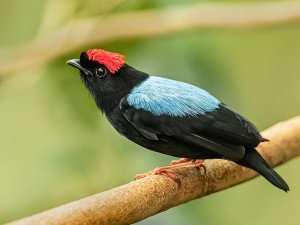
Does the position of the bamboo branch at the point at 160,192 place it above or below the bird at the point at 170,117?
below

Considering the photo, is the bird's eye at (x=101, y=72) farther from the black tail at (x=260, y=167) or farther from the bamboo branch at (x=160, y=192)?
the black tail at (x=260, y=167)

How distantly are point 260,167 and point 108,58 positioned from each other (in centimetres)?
75

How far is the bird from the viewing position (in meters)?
2.93

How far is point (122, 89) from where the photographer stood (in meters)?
3.20

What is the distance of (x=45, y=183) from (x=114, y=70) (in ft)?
2.46

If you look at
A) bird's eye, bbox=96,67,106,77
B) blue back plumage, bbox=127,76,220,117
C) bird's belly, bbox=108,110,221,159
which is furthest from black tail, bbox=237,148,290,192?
bird's eye, bbox=96,67,106,77

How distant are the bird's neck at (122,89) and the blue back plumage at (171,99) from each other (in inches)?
2.1

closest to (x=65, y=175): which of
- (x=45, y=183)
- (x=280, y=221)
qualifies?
(x=45, y=183)

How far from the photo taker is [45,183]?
3.62 metres

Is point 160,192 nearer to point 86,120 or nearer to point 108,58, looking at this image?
point 108,58

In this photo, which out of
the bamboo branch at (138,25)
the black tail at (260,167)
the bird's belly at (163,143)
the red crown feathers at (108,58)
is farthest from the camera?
the bamboo branch at (138,25)

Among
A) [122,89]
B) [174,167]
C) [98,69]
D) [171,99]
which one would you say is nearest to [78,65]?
[98,69]

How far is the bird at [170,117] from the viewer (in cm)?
293

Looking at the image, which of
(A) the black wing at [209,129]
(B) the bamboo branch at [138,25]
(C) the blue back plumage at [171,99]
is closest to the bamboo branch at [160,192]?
(A) the black wing at [209,129]
